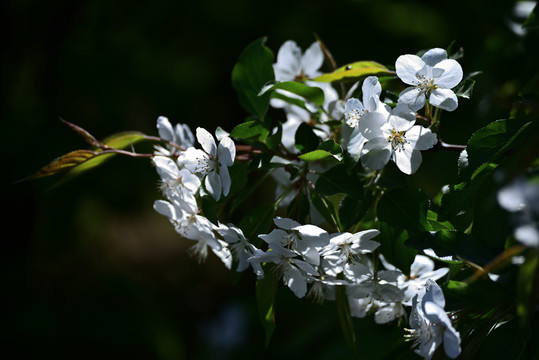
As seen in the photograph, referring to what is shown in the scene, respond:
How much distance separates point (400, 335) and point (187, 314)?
203 centimetres

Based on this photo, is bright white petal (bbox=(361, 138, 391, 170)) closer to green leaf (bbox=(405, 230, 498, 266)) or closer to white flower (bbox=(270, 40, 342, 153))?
green leaf (bbox=(405, 230, 498, 266))

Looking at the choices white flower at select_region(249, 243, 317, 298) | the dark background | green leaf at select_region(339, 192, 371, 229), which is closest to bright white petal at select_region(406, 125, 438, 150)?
green leaf at select_region(339, 192, 371, 229)

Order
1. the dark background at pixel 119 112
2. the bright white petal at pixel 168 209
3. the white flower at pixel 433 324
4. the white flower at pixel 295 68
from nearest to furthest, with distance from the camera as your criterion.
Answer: the white flower at pixel 433 324 < the bright white petal at pixel 168 209 < the white flower at pixel 295 68 < the dark background at pixel 119 112

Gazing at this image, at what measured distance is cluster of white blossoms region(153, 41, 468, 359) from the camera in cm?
68

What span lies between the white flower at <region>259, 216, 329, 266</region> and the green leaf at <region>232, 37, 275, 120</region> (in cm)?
22

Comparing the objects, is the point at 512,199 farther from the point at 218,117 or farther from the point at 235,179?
the point at 218,117

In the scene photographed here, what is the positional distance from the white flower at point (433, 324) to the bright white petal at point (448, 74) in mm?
262

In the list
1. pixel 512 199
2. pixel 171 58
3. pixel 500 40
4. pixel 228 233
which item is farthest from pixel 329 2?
pixel 512 199

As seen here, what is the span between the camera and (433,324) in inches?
24.3

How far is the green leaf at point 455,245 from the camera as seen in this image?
24.5 inches

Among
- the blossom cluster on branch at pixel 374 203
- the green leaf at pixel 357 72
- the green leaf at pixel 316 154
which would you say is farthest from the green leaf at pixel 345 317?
the green leaf at pixel 357 72

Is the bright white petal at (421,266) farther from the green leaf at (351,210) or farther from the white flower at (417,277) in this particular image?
the green leaf at (351,210)

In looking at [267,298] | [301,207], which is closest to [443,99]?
[301,207]

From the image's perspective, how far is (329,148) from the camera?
0.71 meters
